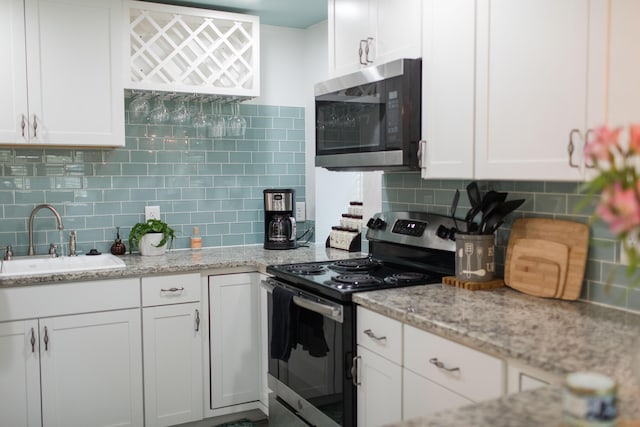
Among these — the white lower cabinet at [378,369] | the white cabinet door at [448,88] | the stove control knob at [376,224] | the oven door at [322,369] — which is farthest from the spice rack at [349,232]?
the white lower cabinet at [378,369]

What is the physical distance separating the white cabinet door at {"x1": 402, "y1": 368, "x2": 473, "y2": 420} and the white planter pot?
184 centimetres

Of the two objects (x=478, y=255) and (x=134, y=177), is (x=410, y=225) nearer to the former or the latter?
(x=478, y=255)

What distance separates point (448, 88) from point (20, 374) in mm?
2271

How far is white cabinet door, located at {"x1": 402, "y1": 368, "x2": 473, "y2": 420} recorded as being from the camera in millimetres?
1896

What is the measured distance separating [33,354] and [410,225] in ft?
6.05

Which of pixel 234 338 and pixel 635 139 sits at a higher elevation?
pixel 635 139

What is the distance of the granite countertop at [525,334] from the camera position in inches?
48.3

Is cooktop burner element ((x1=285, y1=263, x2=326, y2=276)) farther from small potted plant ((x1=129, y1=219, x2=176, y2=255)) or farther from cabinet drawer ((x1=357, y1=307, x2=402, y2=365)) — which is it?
small potted plant ((x1=129, y1=219, x2=176, y2=255))

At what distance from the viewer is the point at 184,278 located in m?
3.12

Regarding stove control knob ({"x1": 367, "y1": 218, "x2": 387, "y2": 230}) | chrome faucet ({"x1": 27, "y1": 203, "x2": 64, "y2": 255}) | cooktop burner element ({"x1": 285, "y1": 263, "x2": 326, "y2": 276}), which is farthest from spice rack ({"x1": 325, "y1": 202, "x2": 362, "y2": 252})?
chrome faucet ({"x1": 27, "y1": 203, "x2": 64, "y2": 255})

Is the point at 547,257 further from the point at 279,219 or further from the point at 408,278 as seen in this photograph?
the point at 279,219

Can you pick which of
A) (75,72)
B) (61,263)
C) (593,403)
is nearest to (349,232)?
(61,263)

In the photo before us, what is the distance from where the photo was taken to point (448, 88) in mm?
2344

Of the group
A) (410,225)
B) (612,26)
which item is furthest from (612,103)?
(410,225)
